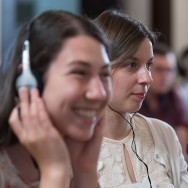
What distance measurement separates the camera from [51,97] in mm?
1214

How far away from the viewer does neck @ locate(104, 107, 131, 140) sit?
182 cm

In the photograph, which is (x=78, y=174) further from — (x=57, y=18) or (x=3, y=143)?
(x=57, y=18)

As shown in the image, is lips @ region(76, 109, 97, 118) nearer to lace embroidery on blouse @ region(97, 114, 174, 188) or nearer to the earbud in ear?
the earbud in ear

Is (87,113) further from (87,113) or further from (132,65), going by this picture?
(132,65)

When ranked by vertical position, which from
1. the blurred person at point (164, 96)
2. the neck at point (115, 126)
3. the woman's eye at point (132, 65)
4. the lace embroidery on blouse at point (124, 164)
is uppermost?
the woman's eye at point (132, 65)

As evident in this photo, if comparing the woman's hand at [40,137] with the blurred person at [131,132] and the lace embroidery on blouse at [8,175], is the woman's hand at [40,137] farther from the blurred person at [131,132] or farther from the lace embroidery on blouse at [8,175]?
the blurred person at [131,132]

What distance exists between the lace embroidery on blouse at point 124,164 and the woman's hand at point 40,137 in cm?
48

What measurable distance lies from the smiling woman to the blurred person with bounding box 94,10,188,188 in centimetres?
44

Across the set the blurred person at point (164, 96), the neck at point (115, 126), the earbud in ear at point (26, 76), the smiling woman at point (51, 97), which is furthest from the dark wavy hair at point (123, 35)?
the blurred person at point (164, 96)

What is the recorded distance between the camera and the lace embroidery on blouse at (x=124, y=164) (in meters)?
1.73

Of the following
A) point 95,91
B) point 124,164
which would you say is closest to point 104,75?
point 95,91

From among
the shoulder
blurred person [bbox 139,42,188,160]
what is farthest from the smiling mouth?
blurred person [bbox 139,42,188,160]

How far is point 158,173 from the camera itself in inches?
70.6

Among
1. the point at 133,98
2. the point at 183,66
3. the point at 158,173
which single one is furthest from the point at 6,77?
the point at 183,66
